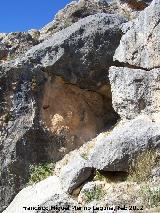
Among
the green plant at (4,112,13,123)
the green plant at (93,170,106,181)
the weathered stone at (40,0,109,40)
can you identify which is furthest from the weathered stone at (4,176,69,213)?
the weathered stone at (40,0,109,40)

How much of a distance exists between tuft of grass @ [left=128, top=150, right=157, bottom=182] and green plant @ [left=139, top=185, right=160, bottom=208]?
52cm

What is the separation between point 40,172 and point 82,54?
464cm

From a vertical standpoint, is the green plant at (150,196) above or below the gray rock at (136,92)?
below

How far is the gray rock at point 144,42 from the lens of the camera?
14.2 m

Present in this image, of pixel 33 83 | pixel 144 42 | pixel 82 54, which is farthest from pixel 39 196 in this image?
pixel 82 54

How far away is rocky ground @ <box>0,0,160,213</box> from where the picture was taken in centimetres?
Answer: 1215

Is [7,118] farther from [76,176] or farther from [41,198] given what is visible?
[76,176]

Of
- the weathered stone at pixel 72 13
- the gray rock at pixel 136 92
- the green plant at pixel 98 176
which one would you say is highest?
the weathered stone at pixel 72 13

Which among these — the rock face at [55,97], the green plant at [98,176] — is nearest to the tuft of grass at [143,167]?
the green plant at [98,176]

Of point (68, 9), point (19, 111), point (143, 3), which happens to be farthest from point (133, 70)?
point (143, 3)

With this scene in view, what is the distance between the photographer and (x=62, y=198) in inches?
490

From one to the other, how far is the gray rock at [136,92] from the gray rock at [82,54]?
2.32 meters

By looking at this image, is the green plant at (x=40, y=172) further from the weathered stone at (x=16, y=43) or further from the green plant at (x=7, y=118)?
the weathered stone at (x=16, y=43)

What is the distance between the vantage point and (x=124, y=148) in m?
12.2
